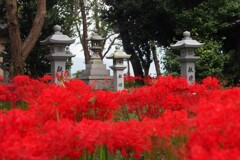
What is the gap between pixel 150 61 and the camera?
27609 millimetres

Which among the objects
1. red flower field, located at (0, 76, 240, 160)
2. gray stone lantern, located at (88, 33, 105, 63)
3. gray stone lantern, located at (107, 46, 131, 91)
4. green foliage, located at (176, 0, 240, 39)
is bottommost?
red flower field, located at (0, 76, 240, 160)

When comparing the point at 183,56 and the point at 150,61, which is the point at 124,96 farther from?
the point at 150,61

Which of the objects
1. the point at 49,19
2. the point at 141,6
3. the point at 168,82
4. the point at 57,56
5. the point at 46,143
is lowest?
the point at 46,143

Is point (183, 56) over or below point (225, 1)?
below

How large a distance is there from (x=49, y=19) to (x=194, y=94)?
46.4ft

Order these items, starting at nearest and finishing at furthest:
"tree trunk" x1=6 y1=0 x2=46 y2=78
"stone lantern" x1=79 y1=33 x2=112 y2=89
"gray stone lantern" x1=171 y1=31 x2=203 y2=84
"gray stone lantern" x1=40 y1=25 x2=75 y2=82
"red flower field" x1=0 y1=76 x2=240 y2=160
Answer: "red flower field" x1=0 y1=76 x2=240 y2=160 < "tree trunk" x1=6 y1=0 x2=46 y2=78 < "gray stone lantern" x1=40 y1=25 x2=75 y2=82 < "gray stone lantern" x1=171 y1=31 x2=203 y2=84 < "stone lantern" x1=79 y1=33 x2=112 y2=89

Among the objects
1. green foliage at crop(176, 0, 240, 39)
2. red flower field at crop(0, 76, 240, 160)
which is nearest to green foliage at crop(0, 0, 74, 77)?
green foliage at crop(176, 0, 240, 39)

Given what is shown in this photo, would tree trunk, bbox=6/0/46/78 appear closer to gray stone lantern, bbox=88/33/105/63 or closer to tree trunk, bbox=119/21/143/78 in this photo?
gray stone lantern, bbox=88/33/105/63

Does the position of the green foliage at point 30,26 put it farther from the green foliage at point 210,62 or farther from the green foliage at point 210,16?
the green foliage at point 210,62

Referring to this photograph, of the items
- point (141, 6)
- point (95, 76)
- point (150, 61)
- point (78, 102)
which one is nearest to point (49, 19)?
point (95, 76)

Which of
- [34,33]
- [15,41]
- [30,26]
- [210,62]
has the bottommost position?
[15,41]

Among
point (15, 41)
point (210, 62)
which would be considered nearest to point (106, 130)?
point (15, 41)

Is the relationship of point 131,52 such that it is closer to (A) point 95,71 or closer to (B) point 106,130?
(A) point 95,71

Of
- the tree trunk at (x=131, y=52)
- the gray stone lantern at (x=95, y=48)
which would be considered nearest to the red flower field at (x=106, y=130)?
the gray stone lantern at (x=95, y=48)
